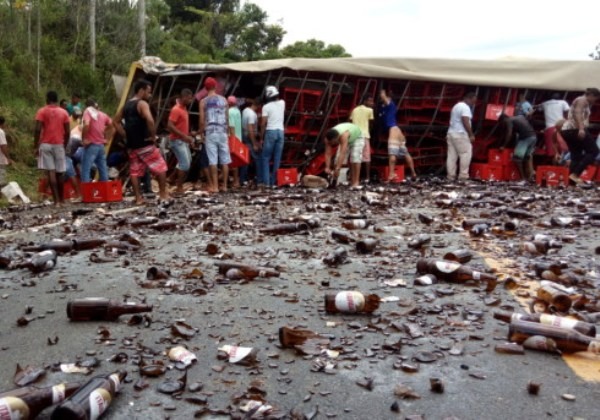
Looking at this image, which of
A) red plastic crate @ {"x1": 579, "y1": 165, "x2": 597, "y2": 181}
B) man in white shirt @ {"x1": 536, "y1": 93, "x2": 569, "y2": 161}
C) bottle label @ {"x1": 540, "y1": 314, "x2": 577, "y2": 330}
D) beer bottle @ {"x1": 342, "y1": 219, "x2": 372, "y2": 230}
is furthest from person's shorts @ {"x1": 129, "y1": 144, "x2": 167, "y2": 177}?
man in white shirt @ {"x1": 536, "y1": 93, "x2": 569, "y2": 161}

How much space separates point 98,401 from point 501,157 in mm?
13547

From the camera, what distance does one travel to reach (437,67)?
1439 centimetres

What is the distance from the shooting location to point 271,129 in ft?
40.6

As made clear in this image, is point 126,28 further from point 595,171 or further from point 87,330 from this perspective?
point 87,330

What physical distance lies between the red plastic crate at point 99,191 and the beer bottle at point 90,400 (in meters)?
8.47

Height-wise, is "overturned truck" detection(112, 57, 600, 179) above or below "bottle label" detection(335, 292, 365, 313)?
above

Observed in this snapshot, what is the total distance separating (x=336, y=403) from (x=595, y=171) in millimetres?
12576

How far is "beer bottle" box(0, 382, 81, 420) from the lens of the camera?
235 cm

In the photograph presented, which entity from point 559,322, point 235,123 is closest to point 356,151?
point 235,123

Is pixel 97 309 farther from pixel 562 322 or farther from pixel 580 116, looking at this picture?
pixel 580 116

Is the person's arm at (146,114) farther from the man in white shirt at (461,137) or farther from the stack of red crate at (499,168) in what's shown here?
the stack of red crate at (499,168)

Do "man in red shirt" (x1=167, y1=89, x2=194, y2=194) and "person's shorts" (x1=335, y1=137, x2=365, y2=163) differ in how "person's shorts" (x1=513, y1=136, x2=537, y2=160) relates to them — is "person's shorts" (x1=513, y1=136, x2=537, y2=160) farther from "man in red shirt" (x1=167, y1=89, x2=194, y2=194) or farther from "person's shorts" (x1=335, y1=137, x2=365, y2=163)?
"man in red shirt" (x1=167, y1=89, x2=194, y2=194)

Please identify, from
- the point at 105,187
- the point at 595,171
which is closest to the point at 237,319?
the point at 105,187

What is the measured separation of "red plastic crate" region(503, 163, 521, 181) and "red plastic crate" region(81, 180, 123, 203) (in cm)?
928
